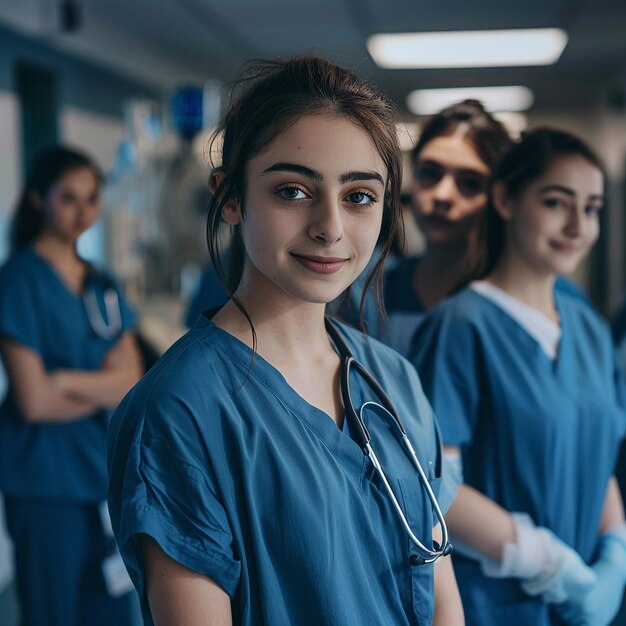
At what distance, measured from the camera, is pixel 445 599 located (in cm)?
109

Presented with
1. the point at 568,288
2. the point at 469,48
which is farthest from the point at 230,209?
the point at 469,48

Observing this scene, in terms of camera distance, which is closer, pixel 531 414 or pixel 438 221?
pixel 531 414

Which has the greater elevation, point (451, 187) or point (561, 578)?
point (451, 187)

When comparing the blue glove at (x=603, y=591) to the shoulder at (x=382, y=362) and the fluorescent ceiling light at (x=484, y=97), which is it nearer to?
the shoulder at (x=382, y=362)

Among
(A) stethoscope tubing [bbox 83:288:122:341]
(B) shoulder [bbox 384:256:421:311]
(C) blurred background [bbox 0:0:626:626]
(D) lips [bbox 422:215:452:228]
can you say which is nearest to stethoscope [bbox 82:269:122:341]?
(A) stethoscope tubing [bbox 83:288:122:341]

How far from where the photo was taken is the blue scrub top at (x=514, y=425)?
4.56ft

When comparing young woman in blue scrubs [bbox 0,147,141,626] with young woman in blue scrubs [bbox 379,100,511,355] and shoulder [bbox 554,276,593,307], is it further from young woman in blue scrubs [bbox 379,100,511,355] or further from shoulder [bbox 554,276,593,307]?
shoulder [bbox 554,276,593,307]

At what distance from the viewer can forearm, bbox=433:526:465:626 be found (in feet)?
3.57

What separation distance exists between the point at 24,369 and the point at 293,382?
1.22 meters

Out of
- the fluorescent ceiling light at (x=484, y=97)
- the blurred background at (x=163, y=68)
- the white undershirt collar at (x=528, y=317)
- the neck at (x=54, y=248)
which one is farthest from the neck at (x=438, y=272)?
the fluorescent ceiling light at (x=484, y=97)

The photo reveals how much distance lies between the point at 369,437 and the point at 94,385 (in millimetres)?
1226

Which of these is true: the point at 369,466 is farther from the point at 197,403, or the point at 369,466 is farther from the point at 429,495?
the point at 197,403

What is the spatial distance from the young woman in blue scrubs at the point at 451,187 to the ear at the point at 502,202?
0.09 metres

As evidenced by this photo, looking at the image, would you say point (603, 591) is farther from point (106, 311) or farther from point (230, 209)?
point (106, 311)
